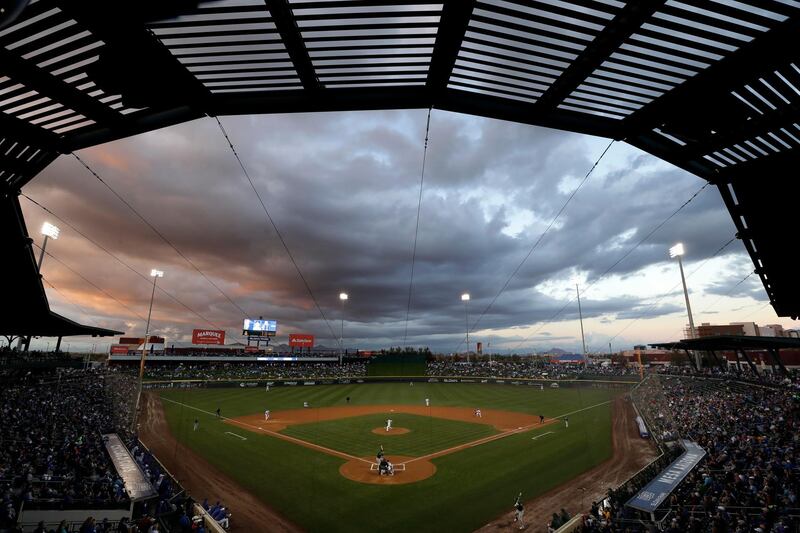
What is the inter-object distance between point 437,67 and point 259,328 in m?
95.2

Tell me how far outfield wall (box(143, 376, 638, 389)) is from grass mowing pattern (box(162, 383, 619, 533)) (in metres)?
17.5

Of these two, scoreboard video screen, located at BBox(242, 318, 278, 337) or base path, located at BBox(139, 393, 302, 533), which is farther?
scoreboard video screen, located at BBox(242, 318, 278, 337)

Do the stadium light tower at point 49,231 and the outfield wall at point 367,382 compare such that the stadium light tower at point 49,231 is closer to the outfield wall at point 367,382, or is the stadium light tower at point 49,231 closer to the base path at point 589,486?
the outfield wall at point 367,382

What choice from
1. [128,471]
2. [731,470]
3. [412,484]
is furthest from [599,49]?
[128,471]

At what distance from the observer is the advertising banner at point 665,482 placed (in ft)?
47.8

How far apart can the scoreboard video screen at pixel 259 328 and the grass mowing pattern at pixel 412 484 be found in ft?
173

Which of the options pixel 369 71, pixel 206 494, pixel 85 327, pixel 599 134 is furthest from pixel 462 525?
pixel 85 327

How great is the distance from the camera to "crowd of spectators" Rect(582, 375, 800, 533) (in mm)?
12656

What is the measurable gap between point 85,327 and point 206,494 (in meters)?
16.8

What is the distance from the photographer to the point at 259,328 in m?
93.1

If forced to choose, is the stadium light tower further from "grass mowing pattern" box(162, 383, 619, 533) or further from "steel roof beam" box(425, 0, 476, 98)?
"steel roof beam" box(425, 0, 476, 98)

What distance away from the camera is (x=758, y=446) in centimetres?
1867

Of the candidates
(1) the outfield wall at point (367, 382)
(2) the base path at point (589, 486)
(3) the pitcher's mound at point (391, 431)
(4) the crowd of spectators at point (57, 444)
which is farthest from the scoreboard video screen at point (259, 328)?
(2) the base path at point (589, 486)

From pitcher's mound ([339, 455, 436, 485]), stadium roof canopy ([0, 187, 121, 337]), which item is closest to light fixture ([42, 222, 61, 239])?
stadium roof canopy ([0, 187, 121, 337])
